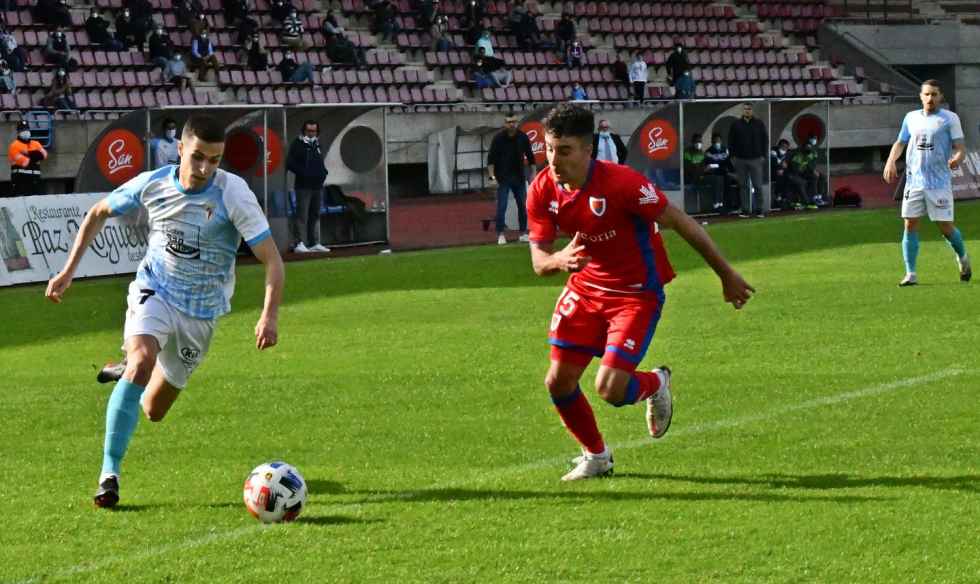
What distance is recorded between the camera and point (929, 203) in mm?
16734

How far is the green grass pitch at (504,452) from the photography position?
6.49 metres

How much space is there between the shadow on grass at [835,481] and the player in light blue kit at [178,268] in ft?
7.59

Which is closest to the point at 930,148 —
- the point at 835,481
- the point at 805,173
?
the point at 835,481

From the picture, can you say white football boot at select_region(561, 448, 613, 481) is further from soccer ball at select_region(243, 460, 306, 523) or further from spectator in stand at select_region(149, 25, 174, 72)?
spectator in stand at select_region(149, 25, 174, 72)

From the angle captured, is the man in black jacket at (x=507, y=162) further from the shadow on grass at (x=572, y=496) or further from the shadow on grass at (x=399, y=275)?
the shadow on grass at (x=572, y=496)

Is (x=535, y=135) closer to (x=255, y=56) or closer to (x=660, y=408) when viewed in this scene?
(x=255, y=56)

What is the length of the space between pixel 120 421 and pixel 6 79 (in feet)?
78.8

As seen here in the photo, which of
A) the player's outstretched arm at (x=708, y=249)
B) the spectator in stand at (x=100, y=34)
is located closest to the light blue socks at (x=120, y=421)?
the player's outstretched arm at (x=708, y=249)

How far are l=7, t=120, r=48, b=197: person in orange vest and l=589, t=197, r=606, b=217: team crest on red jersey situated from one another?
21311 millimetres

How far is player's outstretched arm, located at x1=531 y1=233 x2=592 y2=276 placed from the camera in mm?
7340

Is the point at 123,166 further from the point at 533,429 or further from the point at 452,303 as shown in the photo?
the point at 533,429

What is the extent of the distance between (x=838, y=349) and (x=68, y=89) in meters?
21.3

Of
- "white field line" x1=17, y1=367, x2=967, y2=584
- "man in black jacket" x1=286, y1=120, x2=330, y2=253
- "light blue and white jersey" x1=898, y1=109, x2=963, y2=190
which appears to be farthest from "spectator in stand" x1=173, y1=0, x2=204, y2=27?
"white field line" x1=17, y1=367, x2=967, y2=584

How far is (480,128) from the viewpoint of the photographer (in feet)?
125
